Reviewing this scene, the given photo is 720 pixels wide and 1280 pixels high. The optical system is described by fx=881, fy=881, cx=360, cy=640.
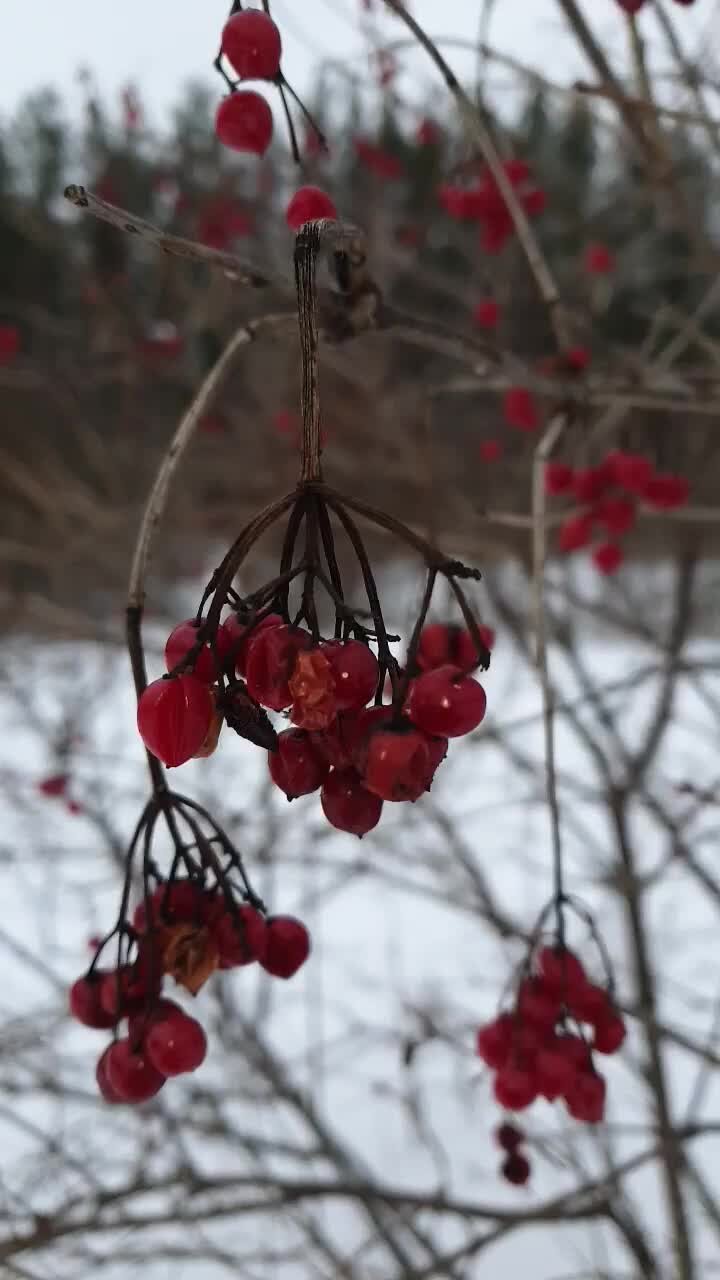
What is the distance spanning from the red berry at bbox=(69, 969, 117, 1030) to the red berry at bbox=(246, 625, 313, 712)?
11.5 inches

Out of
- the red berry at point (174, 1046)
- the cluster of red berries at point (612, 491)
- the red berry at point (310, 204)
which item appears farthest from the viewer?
the cluster of red berries at point (612, 491)

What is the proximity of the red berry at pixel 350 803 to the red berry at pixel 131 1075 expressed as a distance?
0.22 m

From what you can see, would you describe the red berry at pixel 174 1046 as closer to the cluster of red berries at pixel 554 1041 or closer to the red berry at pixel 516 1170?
the cluster of red berries at pixel 554 1041

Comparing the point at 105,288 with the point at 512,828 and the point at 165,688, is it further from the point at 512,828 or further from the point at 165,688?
the point at 165,688

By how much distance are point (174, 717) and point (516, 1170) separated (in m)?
0.72

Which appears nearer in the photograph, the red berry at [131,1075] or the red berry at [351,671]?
the red berry at [351,671]

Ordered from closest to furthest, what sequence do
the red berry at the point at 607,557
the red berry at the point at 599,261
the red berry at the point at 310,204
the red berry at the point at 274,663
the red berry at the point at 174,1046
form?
the red berry at the point at 274,663
the red berry at the point at 174,1046
the red berry at the point at 310,204
the red berry at the point at 607,557
the red berry at the point at 599,261

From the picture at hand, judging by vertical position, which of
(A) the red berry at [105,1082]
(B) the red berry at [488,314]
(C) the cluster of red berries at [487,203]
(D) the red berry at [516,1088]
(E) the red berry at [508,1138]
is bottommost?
(D) the red berry at [516,1088]

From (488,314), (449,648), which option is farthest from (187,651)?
(488,314)

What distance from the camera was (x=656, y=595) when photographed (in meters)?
4.08

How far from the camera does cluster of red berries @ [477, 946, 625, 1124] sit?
0.66 meters

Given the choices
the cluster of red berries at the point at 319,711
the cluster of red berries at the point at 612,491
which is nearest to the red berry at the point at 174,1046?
the cluster of red berries at the point at 319,711

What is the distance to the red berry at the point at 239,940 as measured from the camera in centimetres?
54

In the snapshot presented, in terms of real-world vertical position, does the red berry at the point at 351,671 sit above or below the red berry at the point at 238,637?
below
